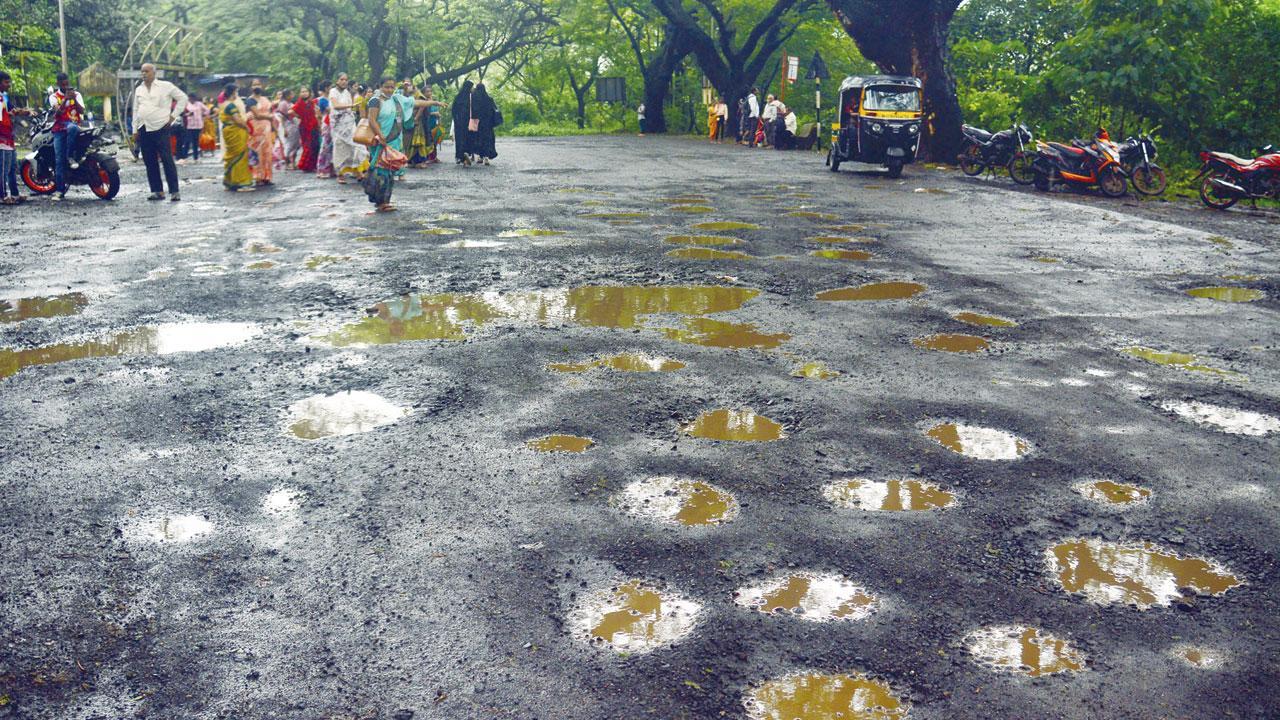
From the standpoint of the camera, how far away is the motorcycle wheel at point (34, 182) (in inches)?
650

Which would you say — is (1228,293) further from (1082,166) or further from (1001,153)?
(1001,153)

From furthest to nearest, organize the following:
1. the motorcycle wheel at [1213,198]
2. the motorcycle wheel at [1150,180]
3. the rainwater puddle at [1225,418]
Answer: the motorcycle wheel at [1150,180] → the motorcycle wheel at [1213,198] → the rainwater puddle at [1225,418]

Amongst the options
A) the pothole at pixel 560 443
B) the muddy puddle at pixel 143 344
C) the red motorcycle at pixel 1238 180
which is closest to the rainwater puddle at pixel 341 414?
the pothole at pixel 560 443

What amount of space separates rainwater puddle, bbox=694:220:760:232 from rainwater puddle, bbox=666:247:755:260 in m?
1.69

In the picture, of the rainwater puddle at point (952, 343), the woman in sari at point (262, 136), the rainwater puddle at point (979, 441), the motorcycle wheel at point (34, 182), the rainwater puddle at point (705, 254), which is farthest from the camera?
the woman in sari at point (262, 136)

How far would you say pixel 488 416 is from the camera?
5.37 meters

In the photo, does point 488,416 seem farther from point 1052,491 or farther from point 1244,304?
point 1244,304

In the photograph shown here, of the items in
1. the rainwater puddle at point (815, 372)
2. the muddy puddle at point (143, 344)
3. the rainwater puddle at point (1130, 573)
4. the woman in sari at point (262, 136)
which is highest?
the woman in sari at point (262, 136)

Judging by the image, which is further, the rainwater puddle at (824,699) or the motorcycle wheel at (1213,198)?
the motorcycle wheel at (1213,198)

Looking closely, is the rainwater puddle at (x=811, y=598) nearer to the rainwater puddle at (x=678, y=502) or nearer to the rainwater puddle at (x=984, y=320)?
the rainwater puddle at (x=678, y=502)

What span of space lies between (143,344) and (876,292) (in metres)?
5.26

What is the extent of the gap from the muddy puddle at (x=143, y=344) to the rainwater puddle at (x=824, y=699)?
16.0 feet

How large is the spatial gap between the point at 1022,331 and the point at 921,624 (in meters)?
4.59

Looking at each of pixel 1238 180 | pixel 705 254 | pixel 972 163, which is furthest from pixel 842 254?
pixel 972 163
